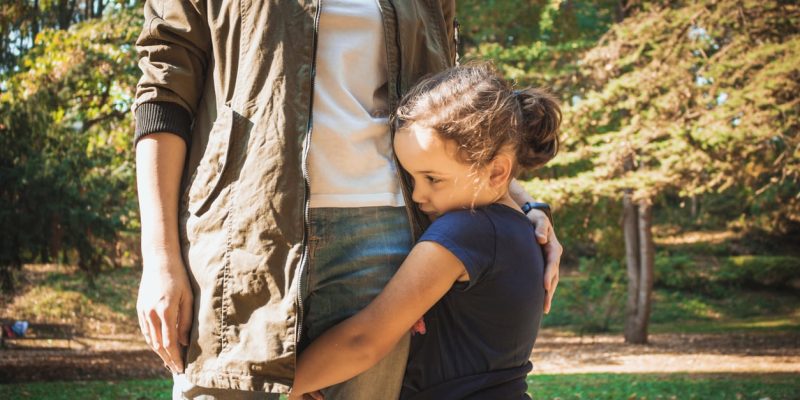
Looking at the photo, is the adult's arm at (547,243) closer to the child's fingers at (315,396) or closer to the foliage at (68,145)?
the child's fingers at (315,396)

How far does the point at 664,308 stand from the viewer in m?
20.8

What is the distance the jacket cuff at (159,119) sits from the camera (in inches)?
68.4

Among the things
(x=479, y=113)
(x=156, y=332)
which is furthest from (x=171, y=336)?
(x=479, y=113)

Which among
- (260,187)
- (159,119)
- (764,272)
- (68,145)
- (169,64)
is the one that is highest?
(68,145)

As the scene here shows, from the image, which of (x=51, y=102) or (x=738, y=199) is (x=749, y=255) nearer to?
(x=738, y=199)

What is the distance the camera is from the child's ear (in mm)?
1895

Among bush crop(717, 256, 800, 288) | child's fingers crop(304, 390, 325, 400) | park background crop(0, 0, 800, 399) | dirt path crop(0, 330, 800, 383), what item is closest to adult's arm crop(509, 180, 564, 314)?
child's fingers crop(304, 390, 325, 400)

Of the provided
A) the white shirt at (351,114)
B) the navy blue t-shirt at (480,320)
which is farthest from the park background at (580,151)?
the white shirt at (351,114)

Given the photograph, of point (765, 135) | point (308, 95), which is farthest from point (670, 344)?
point (308, 95)

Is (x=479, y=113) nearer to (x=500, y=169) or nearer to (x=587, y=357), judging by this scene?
(x=500, y=169)

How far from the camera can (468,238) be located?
70.7 inches

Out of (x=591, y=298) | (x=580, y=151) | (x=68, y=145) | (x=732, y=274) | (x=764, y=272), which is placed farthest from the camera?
(x=732, y=274)

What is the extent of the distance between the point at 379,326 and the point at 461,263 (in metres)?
Answer: 0.24

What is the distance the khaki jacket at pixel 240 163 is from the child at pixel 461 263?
151 mm
